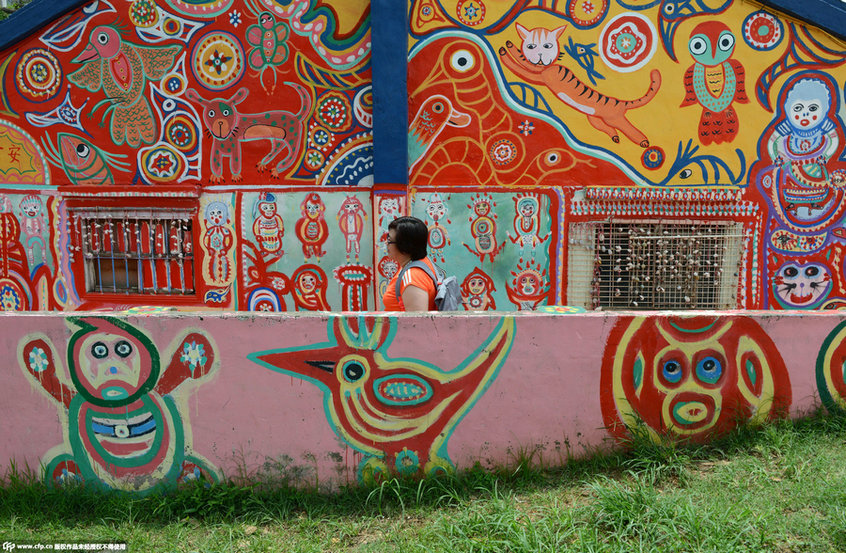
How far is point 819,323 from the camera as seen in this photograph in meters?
2.67

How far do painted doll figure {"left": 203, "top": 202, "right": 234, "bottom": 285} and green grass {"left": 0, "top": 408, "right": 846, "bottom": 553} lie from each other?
2.61 meters

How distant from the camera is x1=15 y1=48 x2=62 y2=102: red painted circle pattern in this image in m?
4.97

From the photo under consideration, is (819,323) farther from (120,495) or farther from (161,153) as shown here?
(161,153)

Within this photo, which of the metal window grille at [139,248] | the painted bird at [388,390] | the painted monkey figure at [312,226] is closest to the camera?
the painted bird at [388,390]

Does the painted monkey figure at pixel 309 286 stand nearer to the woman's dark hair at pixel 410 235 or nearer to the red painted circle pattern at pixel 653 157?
the woman's dark hair at pixel 410 235

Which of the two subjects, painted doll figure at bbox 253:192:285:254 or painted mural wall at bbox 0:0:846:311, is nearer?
painted mural wall at bbox 0:0:846:311

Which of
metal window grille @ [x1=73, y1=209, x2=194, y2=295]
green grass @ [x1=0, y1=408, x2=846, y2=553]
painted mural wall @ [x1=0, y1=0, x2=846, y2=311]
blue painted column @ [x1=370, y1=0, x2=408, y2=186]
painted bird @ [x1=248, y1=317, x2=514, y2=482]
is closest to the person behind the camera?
green grass @ [x1=0, y1=408, x2=846, y2=553]

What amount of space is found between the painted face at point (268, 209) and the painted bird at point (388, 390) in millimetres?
2649

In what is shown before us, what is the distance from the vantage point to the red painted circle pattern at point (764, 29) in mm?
4660

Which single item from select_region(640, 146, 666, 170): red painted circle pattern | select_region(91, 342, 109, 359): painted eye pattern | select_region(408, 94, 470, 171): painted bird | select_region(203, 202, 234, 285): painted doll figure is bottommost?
select_region(91, 342, 109, 359): painted eye pattern

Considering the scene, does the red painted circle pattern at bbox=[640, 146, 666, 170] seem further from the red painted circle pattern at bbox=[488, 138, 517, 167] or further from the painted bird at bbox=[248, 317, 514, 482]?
the painted bird at bbox=[248, 317, 514, 482]

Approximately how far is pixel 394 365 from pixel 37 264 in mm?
4525

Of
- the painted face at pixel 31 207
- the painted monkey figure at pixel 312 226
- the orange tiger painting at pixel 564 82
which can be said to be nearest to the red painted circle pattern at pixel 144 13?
the painted face at pixel 31 207

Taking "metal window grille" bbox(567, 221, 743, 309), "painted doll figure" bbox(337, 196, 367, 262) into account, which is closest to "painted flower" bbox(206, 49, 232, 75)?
"painted doll figure" bbox(337, 196, 367, 262)
